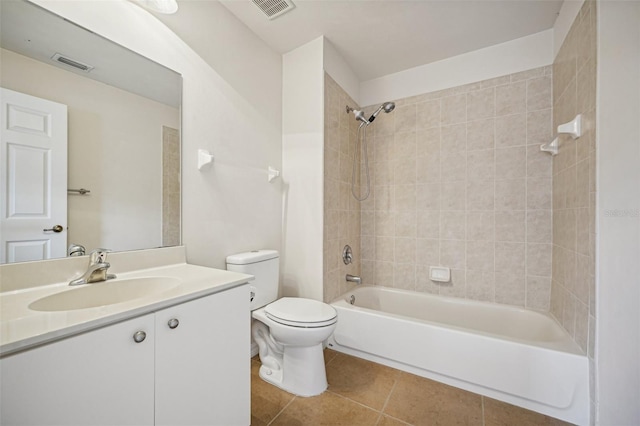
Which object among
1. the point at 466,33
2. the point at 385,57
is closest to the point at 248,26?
the point at 385,57

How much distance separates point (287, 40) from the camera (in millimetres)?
2014

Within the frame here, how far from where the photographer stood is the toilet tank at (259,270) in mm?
1626

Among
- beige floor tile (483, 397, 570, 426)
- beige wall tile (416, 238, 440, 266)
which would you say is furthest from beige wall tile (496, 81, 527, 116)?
beige floor tile (483, 397, 570, 426)

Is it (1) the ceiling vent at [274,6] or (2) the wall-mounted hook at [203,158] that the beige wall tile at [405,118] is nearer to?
(1) the ceiling vent at [274,6]

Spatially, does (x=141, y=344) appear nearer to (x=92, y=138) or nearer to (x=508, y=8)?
(x=92, y=138)

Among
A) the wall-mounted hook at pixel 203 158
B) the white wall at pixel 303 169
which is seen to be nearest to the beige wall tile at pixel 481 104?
the white wall at pixel 303 169

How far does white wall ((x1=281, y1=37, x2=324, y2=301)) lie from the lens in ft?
6.58

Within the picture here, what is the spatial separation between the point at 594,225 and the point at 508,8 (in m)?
1.48

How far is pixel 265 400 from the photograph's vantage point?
4.81ft

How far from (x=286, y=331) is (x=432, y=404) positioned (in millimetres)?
918

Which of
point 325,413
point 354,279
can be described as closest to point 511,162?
point 354,279

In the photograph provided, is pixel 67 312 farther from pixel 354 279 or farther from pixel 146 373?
pixel 354 279

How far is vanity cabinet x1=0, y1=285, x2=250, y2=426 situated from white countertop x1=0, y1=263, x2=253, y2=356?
0.07 feet

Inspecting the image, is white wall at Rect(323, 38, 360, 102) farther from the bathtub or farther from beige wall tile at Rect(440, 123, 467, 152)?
Result: the bathtub
